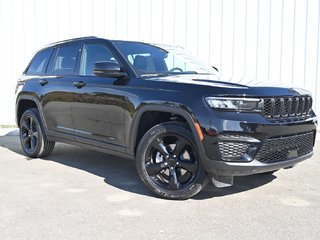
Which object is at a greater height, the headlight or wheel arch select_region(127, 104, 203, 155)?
the headlight

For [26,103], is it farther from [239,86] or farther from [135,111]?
[239,86]

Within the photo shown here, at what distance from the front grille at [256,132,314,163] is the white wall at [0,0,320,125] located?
423 cm

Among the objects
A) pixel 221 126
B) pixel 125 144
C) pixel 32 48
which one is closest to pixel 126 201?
pixel 125 144

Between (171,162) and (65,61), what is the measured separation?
2.51 meters

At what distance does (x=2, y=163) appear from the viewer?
606 cm

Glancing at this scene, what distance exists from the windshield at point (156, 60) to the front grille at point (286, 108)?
1.31m

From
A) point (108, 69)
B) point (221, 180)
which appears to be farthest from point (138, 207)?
point (108, 69)

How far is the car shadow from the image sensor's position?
4.56 m

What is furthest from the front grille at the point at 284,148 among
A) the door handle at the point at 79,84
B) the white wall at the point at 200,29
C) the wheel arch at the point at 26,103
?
the white wall at the point at 200,29

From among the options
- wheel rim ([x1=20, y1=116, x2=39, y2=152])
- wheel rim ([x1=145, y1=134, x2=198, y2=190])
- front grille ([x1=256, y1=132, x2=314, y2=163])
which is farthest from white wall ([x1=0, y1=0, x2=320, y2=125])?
wheel rim ([x1=145, y1=134, x2=198, y2=190])

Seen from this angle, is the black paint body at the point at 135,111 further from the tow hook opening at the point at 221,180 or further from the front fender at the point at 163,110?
the tow hook opening at the point at 221,180

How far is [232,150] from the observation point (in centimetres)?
371

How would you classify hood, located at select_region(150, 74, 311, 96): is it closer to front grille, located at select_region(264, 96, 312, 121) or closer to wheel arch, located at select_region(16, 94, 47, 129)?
front grille, located at select_region(264, 96, 312, 121)

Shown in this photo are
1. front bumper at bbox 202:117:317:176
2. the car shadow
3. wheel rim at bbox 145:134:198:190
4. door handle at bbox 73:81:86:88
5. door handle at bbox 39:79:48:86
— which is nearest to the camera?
front bumper at bbox 202:117:317:176
